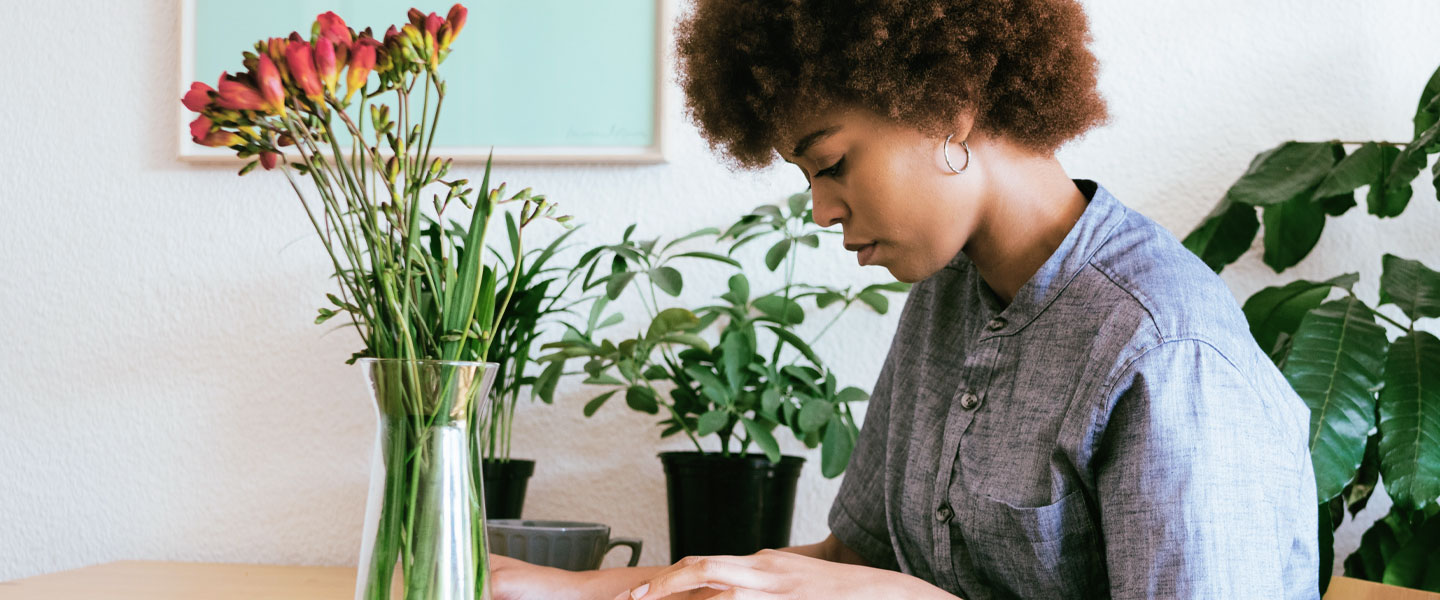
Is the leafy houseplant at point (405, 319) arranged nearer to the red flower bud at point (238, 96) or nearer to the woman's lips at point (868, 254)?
the red flower bud at point (238, 96)

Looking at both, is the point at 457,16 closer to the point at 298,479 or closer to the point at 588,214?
the point at 588,214

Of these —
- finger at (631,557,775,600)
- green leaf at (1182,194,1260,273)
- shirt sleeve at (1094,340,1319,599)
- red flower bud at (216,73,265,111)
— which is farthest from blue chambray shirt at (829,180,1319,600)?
red flower bud at (216,73,265,111)

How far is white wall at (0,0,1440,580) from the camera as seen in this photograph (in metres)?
1.34

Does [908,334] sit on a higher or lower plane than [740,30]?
lower

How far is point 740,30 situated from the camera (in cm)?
87

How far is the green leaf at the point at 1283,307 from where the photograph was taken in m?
1.11

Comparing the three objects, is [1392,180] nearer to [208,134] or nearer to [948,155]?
[948,155]

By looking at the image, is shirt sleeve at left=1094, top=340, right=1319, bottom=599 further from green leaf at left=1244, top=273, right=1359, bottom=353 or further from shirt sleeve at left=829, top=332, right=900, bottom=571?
green leaf at left=1244, top=273, right=1359, bottom=353

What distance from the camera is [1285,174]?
1131mm

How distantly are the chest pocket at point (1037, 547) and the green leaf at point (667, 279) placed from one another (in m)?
0.40

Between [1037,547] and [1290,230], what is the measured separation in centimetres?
61

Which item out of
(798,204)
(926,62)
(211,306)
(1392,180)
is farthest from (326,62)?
(211,306)

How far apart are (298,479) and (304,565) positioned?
0.37 feet

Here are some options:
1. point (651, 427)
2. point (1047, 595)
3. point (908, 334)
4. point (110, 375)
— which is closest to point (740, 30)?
point (908, 334)
